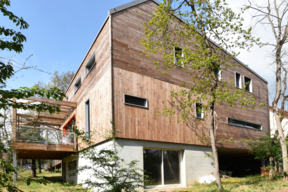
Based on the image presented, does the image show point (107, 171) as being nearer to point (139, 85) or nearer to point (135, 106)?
point (135, 106)

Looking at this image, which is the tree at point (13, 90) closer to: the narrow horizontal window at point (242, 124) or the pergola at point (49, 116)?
the pergola at point (49, 116)

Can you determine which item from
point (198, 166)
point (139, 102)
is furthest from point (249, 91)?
point (139, 102)

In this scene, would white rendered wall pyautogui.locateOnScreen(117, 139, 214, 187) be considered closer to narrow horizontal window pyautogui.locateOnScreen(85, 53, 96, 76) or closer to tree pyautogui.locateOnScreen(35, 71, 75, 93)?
narrow horizontal window pyautogui.locateOnScreen(85, 53, 96, 76)

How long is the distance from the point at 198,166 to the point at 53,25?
27.4 ft

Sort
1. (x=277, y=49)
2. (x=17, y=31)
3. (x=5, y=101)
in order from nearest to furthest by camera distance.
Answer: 1. (x=5, y=101)
2. (x=17, y=31)
3. (x=277, y=49)

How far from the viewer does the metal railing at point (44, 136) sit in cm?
1119

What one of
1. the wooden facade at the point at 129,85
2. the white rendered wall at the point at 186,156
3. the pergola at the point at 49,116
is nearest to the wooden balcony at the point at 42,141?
the pergola at the point at 49,116

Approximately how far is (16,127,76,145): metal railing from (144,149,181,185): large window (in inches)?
192

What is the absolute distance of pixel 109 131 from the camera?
8789 mm

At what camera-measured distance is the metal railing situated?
36.7ft

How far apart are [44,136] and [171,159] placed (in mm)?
5991

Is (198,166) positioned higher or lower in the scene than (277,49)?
lower

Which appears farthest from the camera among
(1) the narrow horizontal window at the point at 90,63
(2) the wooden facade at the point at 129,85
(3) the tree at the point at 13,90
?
(1) the narrow horizontal window at the point at 90,63

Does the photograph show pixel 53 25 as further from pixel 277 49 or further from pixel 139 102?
pixel 277 49
